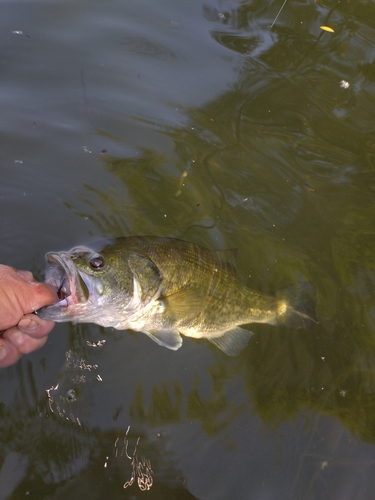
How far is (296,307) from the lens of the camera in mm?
3959

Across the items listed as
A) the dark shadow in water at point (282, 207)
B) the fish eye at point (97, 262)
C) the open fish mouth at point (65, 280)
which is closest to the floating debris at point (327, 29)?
the dark shadow in water at point (282, 207)

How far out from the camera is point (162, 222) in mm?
4465

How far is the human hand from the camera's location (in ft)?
9.56

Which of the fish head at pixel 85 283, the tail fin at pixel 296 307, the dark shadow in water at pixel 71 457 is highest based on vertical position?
the fish head at pixel 85 283

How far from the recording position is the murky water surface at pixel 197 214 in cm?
337

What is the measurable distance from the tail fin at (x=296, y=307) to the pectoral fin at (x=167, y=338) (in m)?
0.97

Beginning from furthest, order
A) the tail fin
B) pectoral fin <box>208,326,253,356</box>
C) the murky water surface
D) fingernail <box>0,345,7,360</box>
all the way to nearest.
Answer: the tail fin
pectoral fin <box>208,326,253,356</box>
the murky water surface
fingernail <box>0,345,7,360</box>

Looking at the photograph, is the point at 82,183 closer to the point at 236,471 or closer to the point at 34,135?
the point at 34,135

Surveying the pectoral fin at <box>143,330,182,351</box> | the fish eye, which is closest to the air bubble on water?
the pectoral fin at <box>143,330,182,351</box>

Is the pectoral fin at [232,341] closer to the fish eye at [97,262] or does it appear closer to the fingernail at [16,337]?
the fish eye at [97,262]

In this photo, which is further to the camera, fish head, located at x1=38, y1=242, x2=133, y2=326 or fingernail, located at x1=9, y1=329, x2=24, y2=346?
fingernail, located at x1=9, y1=329, x2=24, y2=346

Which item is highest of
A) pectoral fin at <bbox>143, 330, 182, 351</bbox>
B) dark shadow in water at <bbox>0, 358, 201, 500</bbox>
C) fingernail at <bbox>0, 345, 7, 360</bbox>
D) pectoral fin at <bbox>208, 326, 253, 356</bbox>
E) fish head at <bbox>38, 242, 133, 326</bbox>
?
fish head at <bbox>38, 242, 133, 326</bbox>

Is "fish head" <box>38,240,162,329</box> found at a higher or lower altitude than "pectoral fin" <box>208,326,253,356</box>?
higher

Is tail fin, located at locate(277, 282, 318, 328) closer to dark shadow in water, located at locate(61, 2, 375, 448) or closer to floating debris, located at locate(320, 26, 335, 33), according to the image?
dark shadow in water, located at locate(61, 2, 375, 448)
